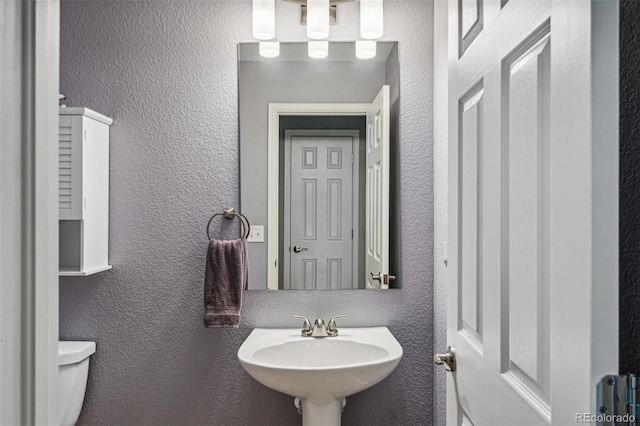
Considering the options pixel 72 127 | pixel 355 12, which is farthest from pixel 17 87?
pixel 355 12

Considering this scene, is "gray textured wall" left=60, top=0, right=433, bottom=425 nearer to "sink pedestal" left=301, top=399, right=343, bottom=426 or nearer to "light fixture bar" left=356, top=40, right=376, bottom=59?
"sink pedestal" left=301, top=399, right=343, bottom=426

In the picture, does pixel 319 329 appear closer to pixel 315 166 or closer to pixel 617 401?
pixel 315 166

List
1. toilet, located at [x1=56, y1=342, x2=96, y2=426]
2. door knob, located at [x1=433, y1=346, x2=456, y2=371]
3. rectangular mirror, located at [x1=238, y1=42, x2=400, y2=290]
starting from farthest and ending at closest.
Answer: rectangular mirror, located at [x1=238, y1=42, x2=400, y2=290] → toilet, located at [x1=56, y1=342, x2=96, y2=426] → door knob, located at [x1=433, y1=346, x2=456, y2=371]

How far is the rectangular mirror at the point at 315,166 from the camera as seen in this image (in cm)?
221

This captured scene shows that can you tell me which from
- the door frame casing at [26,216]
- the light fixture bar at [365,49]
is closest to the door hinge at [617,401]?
the door frame casing at [26,216]

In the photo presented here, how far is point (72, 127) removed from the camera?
1986mm

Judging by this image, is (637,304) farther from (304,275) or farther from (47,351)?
(304,275)

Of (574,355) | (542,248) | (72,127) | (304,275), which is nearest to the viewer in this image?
(574,355)

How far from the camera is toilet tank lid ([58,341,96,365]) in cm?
202

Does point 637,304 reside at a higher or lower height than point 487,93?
lower

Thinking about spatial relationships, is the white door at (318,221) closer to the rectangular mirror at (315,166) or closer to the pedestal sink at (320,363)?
the rectangular mirror at (315,166)

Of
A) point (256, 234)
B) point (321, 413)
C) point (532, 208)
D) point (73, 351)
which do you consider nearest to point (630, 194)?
point (532, 208)

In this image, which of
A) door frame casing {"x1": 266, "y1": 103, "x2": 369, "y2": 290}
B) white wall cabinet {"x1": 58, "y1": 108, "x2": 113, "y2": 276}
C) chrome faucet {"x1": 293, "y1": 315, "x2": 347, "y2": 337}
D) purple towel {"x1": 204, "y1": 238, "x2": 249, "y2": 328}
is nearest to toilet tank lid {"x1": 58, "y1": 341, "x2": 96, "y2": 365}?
A: white wall cabinet {"x1": 58, "y1": 108, "x2": 113, "y2": 276}

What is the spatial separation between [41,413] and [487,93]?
0.88 meters
